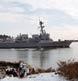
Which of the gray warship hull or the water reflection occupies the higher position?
the gray warship hull

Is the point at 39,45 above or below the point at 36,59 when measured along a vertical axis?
above

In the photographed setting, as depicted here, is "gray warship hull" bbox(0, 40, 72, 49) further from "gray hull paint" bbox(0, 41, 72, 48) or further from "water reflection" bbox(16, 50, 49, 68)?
"water reflection" bbox(16, 50, 49, 68)

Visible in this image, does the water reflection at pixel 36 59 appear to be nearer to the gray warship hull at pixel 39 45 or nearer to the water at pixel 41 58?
the water at pixel 41 58

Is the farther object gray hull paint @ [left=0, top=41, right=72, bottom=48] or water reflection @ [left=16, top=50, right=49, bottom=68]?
A: gray hull paint @ [left=0, top=41, right=72, bottom=48]

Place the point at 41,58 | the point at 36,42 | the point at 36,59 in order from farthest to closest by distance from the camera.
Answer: the point at 36,42
the point at 41,58
the point at 36,59

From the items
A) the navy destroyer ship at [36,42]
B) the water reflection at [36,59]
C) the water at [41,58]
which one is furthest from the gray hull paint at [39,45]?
the water reflection at [36,59]

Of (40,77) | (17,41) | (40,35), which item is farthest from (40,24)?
(40,77)

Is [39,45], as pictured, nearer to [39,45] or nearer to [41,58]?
[39,45]

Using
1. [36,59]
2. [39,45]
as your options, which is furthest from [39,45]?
[36,59]

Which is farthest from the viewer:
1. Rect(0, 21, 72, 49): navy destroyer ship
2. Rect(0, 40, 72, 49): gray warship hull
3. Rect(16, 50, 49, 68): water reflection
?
Rect(0, 40, 72, 49): gray warship hull

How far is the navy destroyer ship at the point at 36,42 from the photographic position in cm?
15975

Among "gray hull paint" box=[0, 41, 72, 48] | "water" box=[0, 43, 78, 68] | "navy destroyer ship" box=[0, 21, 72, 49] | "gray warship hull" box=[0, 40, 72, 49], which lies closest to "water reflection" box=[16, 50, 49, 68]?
"water" box=[0, 43, 78, 68]

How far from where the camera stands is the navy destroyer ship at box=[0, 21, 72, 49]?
160 meters

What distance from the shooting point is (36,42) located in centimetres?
16212
